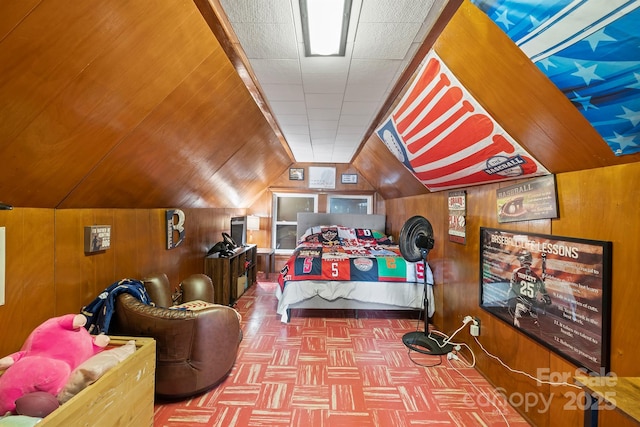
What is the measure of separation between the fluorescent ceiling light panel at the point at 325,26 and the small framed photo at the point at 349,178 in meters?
4.02

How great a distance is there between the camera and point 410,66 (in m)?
1.89

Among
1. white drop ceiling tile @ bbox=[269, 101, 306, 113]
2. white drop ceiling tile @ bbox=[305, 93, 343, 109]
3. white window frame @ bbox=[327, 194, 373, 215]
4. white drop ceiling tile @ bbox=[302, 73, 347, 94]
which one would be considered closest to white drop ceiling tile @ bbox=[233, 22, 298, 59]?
white drop ceiling tile @ bbox=[302, 73, 347, 94]

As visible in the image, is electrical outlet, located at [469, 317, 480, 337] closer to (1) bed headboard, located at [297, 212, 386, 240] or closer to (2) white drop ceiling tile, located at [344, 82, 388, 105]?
(2) white drop ceiling tile, located at [344, 82, 388, 105]

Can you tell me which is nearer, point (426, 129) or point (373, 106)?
point (426, 129)

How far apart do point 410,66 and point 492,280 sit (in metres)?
1.68

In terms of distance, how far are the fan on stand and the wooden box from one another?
2235 millimetres

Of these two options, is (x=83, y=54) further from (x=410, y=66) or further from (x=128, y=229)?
(x=410, y=66)

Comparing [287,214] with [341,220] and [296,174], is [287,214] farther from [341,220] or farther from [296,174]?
[341,220]

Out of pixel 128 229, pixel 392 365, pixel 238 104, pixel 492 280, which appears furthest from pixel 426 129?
pixel 128 229

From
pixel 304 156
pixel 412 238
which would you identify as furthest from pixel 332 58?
pixel 304 156

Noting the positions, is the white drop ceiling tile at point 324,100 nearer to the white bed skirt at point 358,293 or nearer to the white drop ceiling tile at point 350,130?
the white drop ceiling tile at point 350,130

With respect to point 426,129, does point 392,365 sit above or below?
below

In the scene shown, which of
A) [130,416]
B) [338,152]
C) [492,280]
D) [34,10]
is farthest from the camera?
[338,152]

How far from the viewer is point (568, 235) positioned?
4.88 ft
